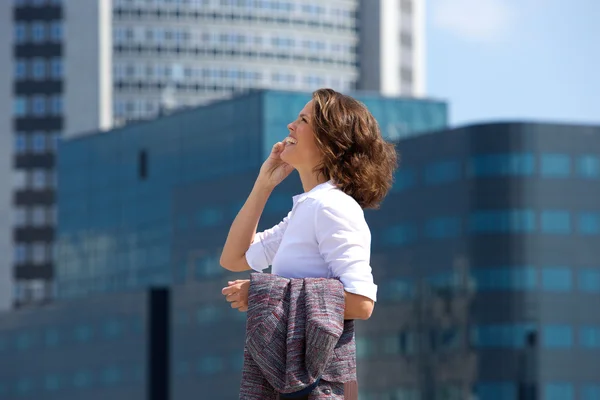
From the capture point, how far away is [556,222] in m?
94.1

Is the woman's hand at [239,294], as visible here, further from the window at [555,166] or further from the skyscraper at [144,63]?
the skyscraper at [144,63]

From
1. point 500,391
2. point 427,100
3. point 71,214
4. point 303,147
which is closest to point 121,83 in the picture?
point 71,214

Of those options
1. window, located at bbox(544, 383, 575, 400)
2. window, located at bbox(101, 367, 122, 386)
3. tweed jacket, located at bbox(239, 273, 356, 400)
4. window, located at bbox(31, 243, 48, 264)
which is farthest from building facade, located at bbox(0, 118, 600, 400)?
tweed jacket, located at bbox(239, 273, 356, 400)

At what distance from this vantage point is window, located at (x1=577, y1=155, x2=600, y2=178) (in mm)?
94500

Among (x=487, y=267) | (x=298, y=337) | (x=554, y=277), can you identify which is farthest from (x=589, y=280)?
(x=298, y=337)

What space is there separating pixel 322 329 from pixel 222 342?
109 m

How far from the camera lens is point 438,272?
9575cm

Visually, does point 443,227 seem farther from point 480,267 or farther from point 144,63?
point 144,63

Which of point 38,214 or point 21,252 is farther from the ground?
point 38,214

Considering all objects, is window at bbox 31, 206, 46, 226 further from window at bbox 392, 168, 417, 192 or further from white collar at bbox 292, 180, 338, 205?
white collar at bbox 292, 180, 338, 205

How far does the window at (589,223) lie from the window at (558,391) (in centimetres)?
914

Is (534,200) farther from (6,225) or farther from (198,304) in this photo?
(6,225)

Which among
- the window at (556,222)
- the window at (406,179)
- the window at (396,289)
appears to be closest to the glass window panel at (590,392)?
the window at (556,222)

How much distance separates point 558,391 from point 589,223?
10.2m
